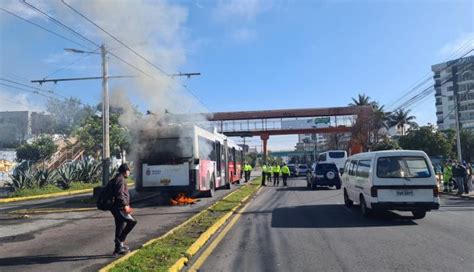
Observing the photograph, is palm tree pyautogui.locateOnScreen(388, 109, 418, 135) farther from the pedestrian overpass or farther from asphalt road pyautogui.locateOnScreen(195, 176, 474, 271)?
asphalt road pyautogui.locateOnScreen(195, 176, 474, 271)

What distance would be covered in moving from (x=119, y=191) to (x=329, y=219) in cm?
640

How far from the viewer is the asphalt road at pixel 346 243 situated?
6.96 metres

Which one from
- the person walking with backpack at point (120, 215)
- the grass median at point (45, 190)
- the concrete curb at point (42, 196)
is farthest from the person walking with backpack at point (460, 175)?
the grass median at point (45, 190)

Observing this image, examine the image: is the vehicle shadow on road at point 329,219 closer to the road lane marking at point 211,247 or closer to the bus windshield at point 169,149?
the road lane marking at point 211,247

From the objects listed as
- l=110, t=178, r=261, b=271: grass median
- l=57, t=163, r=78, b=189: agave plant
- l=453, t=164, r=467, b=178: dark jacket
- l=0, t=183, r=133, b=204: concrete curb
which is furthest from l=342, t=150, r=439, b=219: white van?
l=57, t=163, r=78, b=189: agave plant

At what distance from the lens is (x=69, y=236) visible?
10211mm

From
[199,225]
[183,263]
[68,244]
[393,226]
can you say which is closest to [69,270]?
[183,263]

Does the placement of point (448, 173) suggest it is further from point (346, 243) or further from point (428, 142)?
point (428, 142)

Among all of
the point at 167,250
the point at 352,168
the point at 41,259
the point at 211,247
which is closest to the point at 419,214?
the point at 352,168

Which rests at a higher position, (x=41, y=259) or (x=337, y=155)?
(x=337, y=155)

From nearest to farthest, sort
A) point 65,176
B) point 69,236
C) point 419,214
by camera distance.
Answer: point 69,236 < point 419,214 < point 65,176

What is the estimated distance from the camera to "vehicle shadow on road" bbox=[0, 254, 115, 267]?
292 inches

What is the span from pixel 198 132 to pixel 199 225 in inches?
305

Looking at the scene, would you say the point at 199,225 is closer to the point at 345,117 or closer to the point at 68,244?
the point at 68,244
